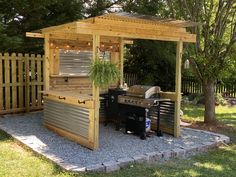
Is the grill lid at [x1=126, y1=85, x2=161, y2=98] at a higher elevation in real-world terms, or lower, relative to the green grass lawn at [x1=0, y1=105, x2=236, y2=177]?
higher

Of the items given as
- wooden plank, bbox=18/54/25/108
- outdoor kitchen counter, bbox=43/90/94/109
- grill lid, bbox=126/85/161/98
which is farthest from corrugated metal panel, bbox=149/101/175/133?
wooden plank, bbox=18/54/25/108

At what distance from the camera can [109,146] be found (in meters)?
6.29

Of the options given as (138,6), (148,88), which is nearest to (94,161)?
(148,88)

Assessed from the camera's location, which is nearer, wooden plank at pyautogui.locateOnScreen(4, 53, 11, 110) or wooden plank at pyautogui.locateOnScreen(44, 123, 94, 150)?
wooden plank at pyautogui.locateOnScreen(44, 123, 94, 150)

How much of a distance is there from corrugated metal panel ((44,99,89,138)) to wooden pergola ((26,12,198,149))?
21 cm

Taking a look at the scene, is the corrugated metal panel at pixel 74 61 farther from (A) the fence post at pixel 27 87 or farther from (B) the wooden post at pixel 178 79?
(B) the wooden post at pixel 178 79

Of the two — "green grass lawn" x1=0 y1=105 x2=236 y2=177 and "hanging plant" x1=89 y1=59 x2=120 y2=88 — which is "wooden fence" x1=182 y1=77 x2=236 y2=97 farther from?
"hanging plant" x1=89 y1=59 x2=120 y2=88

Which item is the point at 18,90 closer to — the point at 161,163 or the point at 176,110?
the point at 176,110

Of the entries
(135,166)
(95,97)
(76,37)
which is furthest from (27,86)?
(135,166)

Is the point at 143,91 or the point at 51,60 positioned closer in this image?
the point at 143,91

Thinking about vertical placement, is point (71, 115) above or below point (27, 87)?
below

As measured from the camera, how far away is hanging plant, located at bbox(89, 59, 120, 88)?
19.1ft

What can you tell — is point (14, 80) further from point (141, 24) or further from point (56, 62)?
point (141, 24)

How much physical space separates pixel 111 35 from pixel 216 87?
39.2 ft
